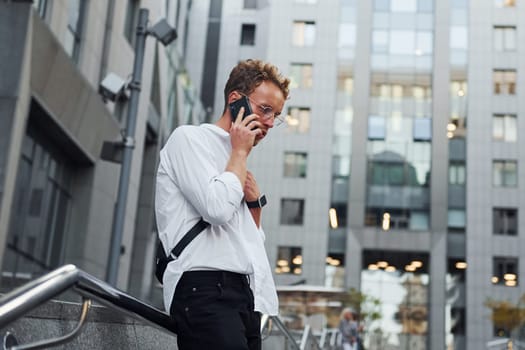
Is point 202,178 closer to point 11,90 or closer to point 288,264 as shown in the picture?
point 11,90

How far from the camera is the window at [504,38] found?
53062 millimetres

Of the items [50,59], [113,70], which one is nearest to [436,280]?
[113,70]

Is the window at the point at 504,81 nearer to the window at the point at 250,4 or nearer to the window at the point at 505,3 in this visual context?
the window at the point at 505,3

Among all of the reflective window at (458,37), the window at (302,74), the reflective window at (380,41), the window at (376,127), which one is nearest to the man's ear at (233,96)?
the window at (376,127)

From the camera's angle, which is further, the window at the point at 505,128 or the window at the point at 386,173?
the window at the point at 386,173

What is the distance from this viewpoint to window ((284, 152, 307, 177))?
52.5m

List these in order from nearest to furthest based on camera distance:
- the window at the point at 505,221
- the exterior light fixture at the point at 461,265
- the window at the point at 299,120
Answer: the window at the point at 505,221 < the exterior light fixture at the point at 461,265 < the window at the point at 299,120

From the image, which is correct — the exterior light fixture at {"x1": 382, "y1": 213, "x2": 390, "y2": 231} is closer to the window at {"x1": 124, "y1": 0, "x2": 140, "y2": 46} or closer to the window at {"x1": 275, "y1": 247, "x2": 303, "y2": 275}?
the window at {"x1": 275, "y1": 247, "x2": 303, "y2": 275}

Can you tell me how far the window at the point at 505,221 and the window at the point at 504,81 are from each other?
7741 mm

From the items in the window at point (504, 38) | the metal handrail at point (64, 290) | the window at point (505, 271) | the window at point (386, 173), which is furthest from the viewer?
the window at point (504, 38)

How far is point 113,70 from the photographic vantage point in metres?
21.8

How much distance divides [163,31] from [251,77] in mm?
11611

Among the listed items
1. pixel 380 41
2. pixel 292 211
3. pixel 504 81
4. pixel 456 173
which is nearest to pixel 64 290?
pixel 292 211

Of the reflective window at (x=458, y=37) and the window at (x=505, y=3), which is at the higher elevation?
the window at (x=505, y=3)
